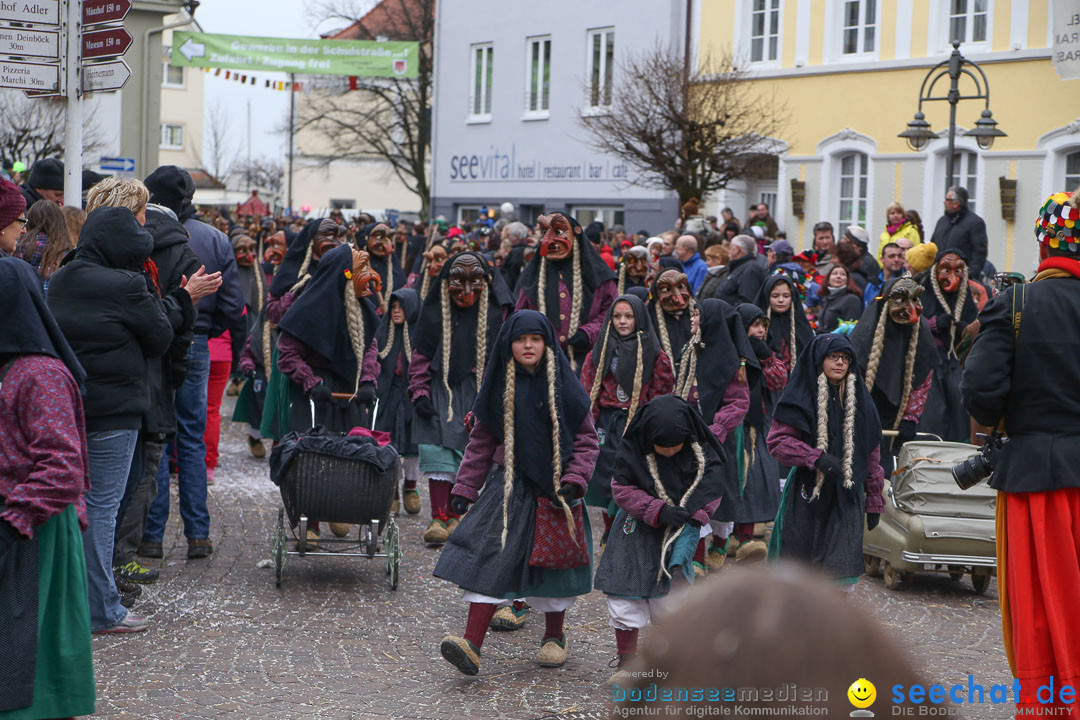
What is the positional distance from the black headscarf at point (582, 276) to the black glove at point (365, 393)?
1.94 meters

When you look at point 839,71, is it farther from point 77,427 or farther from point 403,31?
point 403,31

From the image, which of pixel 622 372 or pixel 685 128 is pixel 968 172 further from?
pixel 622 372

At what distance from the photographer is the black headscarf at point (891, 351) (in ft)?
30.7

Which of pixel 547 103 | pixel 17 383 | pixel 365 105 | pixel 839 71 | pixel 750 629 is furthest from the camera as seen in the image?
pixel 365 105

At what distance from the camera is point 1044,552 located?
4.91m

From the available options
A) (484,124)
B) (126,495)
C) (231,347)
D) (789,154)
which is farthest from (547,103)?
(126,495)

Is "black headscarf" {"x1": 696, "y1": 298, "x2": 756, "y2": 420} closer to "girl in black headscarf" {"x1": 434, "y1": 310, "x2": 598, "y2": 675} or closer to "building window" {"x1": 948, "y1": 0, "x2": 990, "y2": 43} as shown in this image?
"girl in black headscarf" {"x1": 434, "y1": 310, "x2": 598, "y2": 675}

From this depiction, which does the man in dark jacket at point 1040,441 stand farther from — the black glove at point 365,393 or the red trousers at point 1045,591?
the black glove at point 365,393

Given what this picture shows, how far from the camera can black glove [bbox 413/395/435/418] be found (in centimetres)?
923

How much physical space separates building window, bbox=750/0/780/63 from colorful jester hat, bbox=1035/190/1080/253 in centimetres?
2126

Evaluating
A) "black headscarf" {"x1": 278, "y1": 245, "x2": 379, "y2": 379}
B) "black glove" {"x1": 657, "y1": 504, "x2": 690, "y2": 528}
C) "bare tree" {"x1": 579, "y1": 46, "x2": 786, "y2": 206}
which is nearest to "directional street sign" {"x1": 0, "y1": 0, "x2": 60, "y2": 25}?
"black headscarf" {"x1": 278, "y1": 245, "x2": 379, "y2": 379}

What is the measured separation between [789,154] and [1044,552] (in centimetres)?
2111

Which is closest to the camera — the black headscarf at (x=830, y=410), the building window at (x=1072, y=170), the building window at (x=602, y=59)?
the black headscarf at (x=830, y=410)

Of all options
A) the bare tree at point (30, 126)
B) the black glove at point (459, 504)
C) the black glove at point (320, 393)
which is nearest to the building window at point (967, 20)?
the bare tree at point (30, 126)
